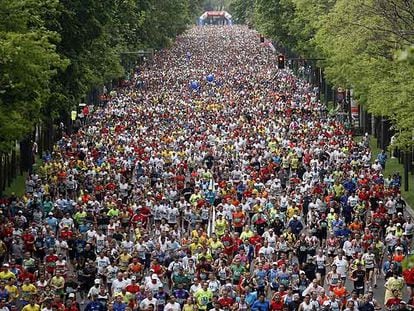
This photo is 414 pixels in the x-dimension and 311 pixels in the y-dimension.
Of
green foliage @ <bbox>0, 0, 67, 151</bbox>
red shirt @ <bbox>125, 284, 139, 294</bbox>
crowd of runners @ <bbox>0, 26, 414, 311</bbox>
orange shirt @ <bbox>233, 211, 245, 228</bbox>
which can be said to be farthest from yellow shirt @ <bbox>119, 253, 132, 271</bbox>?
green foliage @ <bbox>0, 0, 67, 151</bbox>

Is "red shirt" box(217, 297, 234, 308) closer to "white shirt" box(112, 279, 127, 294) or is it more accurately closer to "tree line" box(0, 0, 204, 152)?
"white shirt" box(112, 279, 127, 294)

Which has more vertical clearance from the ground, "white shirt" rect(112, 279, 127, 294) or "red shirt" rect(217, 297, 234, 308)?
"red shirt" rect(217, 297, 234, 308)

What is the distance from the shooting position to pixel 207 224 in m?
33.2

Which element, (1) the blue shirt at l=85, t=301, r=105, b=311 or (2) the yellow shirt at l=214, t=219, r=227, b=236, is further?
(2) the yellow shirt at l=214, t=219, r=227, b=236

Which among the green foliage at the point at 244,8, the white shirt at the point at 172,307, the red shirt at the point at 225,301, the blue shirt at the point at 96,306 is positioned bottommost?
the green foliage at the point at 244,8

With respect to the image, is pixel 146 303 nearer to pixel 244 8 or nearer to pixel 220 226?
pixel 220 226

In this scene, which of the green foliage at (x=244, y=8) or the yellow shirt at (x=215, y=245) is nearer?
the yellow shirt at (x=215, y=245)

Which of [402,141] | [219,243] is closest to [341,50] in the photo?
[402,141]

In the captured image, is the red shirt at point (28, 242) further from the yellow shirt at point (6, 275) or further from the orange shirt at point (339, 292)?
the orange shirt at point (339, 292)

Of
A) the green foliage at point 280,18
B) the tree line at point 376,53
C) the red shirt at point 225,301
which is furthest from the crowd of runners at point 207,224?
the green foliage at point 280,18

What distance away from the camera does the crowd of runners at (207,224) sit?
916 inches

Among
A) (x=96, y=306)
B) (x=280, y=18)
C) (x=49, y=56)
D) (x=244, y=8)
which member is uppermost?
(x=49, y=56)

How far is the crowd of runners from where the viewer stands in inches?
916

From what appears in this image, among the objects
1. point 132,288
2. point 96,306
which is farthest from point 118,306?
point 132,288
